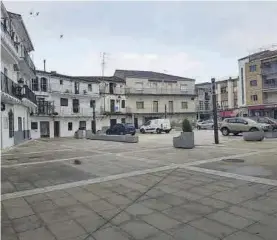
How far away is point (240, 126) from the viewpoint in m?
22.4

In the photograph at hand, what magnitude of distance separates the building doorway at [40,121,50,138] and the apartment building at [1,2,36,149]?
37.4ft

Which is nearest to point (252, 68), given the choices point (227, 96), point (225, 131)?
point (227, 96)

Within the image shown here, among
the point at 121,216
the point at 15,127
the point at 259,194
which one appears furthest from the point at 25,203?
the point at 15,127

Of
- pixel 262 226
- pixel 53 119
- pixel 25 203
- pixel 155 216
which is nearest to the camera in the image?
pixel 262 226

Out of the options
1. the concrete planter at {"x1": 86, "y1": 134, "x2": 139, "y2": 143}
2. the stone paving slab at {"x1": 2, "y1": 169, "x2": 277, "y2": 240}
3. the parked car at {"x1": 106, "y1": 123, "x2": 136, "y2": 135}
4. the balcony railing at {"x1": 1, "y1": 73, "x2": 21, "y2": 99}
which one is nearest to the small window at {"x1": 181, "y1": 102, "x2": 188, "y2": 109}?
the parked car at {"x1": 106, "y1": 123, "x2": 136, "y2": 135}

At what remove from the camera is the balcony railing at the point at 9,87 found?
15951 mm

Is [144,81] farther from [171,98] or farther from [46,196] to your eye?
[46,196]

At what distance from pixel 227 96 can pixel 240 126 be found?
134 ft

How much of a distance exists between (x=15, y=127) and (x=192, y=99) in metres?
38.3

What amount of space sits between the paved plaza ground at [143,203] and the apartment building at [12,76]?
9266 mm

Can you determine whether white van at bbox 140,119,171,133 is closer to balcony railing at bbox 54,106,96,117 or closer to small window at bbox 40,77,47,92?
balcony railing at bbox 54,106,96,117

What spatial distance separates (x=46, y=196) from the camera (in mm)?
5988

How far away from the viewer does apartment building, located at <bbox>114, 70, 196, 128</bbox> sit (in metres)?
48.4

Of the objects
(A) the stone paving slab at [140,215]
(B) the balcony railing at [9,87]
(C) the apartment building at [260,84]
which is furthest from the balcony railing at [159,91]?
(A) the stone paving slab at [140,215]
